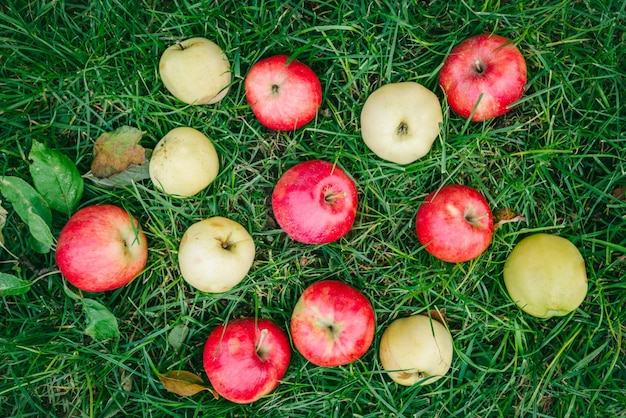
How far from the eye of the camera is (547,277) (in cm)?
315

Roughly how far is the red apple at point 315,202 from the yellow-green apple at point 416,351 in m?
0.68

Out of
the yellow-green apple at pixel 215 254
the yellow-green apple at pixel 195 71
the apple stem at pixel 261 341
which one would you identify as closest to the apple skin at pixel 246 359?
the apple stem at pixel 261 341

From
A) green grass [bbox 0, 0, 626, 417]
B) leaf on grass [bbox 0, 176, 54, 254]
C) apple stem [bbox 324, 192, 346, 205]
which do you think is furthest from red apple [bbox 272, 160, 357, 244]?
leaf on grass [bbox 0, 176, 54, 254]

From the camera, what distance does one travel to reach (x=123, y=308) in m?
3.45

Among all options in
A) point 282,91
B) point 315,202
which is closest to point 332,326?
point 315,202

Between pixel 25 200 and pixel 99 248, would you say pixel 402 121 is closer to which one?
pixel 99 248

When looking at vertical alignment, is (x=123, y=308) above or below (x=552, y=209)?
below

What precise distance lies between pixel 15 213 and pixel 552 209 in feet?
11.0

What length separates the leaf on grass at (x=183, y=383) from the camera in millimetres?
3223

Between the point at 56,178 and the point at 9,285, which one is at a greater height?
the point at 56,178

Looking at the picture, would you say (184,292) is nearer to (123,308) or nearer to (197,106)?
(123,308)

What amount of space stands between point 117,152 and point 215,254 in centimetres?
90

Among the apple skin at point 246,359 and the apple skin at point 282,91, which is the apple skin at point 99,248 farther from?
the apple skin at point 282,91

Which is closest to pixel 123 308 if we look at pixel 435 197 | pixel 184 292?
pixel 184 292
